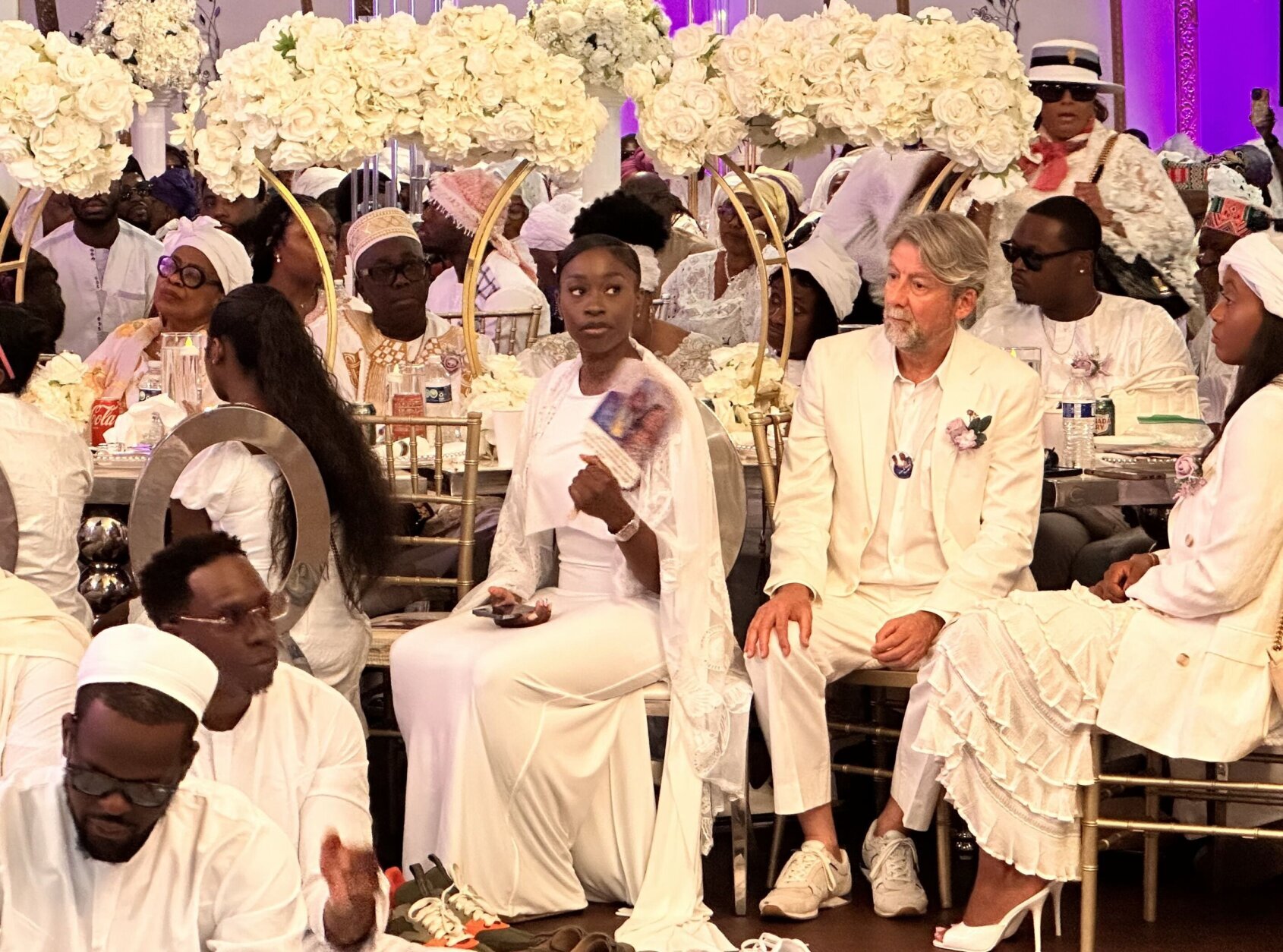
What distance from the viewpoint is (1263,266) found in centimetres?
466

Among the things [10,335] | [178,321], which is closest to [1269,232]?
[10,335]

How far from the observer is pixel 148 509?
4.85 m

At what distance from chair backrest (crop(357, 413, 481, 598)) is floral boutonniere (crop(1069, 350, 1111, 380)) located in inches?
79.5

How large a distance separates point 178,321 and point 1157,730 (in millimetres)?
3600

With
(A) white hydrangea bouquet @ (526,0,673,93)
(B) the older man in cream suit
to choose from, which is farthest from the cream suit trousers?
(A) white hydrangea bouquet @ (526,0,673,93)

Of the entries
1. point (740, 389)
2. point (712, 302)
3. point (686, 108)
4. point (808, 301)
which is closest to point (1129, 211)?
point (808, 301)

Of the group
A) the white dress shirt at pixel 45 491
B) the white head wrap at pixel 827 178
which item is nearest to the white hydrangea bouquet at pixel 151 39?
the white head wrap at pixel 827 178

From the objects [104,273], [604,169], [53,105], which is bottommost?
[104,273]

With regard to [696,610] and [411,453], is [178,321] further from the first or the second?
[696,610]

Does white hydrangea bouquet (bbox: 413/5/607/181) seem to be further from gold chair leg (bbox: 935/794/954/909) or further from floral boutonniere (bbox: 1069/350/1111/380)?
gold chair leg (bbox: 935/794/954/909)

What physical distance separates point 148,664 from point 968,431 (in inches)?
112

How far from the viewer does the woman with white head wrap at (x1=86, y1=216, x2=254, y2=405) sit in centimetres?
676

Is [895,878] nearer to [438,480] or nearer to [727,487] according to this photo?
[727,487]

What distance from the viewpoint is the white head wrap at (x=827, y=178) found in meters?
9.16
